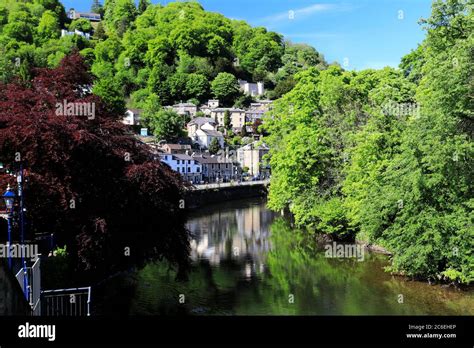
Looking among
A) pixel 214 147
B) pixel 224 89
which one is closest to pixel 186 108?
pixel 224 89

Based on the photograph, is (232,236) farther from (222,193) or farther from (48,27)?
(48,27)

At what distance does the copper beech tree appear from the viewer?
1625 cm

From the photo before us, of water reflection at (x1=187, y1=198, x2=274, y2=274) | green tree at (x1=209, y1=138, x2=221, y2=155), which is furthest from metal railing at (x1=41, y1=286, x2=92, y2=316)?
green tree at (x1=209, y1=138, x2=221, y2=155)

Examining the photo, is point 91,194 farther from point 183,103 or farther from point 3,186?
point 183,103

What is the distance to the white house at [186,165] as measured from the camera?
76.4 m

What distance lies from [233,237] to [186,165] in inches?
1650

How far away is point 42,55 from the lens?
108375 mm

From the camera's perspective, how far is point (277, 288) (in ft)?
74.2

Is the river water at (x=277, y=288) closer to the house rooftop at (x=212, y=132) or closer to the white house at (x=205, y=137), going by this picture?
the white house at (x=205, y=137)

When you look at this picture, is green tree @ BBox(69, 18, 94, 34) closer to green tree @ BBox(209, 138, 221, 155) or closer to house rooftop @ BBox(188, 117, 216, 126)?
house rooftop @ BBox(188, 117, 216, 126)

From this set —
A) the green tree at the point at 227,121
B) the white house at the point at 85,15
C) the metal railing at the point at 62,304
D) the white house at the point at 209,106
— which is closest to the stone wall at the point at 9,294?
the metal railing at the point at 62,304

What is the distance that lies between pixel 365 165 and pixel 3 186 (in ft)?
60.7

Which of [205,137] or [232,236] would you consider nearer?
[232,236]


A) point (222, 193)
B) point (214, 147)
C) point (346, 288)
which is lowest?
point (346, 288)
